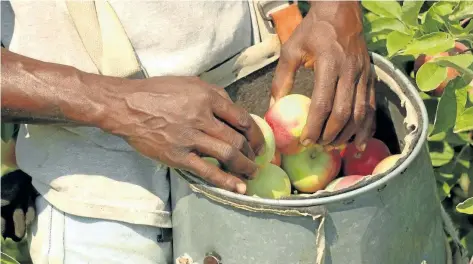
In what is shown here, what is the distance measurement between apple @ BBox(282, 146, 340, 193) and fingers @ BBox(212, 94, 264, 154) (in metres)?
0.23

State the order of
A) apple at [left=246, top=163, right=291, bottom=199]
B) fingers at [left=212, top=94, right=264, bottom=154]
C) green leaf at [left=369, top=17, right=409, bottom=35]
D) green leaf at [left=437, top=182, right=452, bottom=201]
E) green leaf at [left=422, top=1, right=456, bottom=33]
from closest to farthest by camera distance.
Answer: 1. fingers at [left=212, top=94, right=264, bottom=154]
2. apple at [left=246, top=163, right=291, bottom=199]
3. green leaf at [left=422, top=1, right=456, bottom=33]
4. green leaf at [left=369, top=17, right=409, bottom=35]
5. green leaf at [left=437, top=182, right=452, bottom=201]

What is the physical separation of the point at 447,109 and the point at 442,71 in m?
0.11

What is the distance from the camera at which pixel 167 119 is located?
1.40m

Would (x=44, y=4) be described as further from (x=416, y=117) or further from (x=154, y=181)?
(x=416, y=117)

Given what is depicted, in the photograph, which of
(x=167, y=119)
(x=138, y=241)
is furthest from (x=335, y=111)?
(x=138, y=241)

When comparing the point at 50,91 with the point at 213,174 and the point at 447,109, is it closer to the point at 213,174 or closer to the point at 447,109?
the point at 213,174

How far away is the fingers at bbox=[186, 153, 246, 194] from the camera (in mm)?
1373

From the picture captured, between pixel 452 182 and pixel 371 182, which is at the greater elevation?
pixel 371 182

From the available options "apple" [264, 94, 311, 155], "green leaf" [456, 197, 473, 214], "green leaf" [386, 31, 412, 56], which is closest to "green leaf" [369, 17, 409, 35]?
"green leaf" [386, 31, 412, 56]

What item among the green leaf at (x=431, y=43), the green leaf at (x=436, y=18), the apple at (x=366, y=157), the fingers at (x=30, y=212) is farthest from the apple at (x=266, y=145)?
the fingers at (x=30, y=212)

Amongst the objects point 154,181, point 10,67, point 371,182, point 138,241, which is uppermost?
point 10,67

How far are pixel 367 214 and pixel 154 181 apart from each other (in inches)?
20.5

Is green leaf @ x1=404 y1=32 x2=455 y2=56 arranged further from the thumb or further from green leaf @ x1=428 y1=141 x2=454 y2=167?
green leaf @ x1=428 y1=141 x2=454 y2=167

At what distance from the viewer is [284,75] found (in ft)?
5.67
